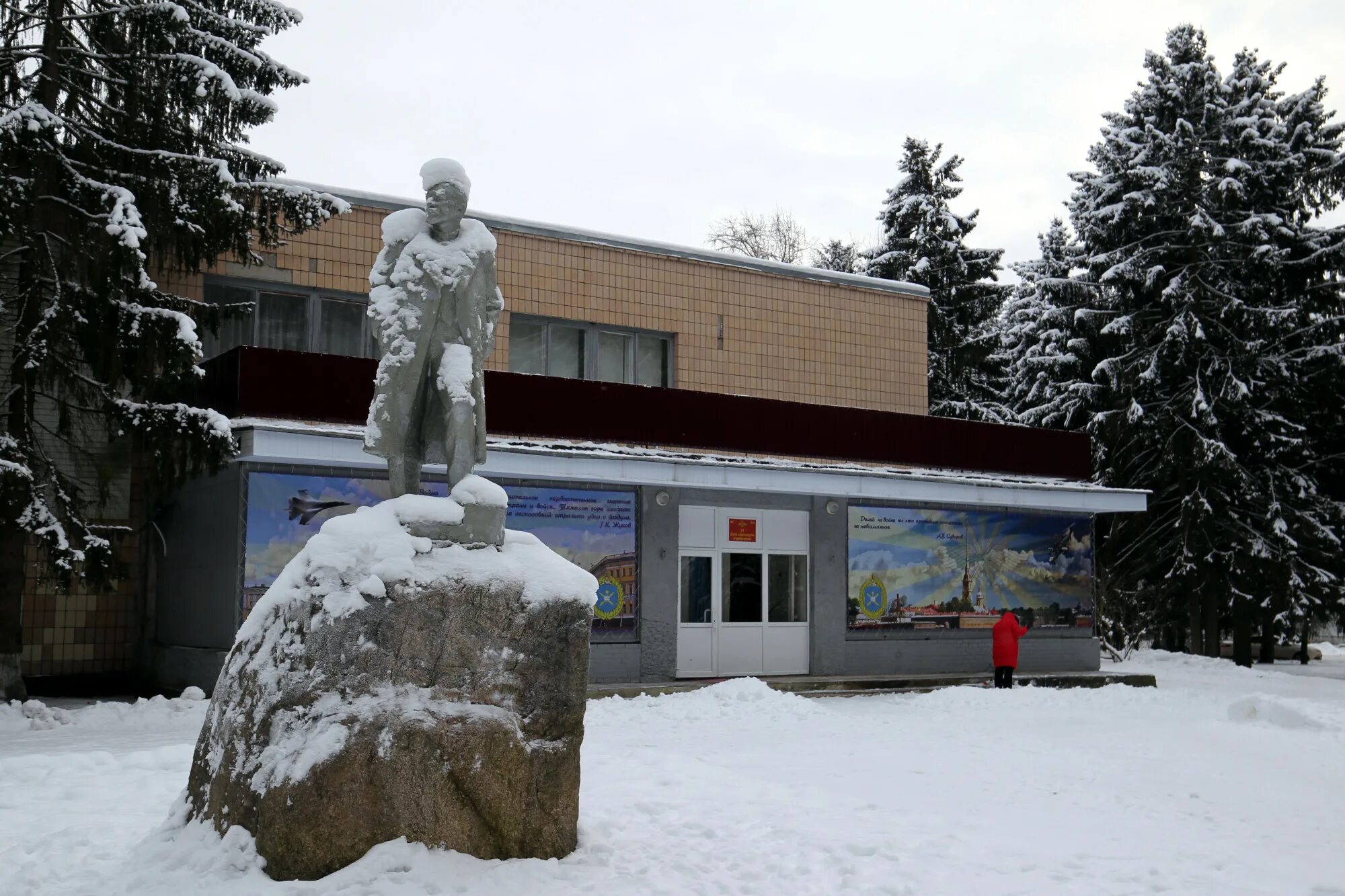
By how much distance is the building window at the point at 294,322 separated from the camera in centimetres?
1820

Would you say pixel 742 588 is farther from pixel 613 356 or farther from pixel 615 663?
pixel 613 356

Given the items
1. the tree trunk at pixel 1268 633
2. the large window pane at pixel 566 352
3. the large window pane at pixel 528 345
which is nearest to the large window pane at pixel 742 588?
the large window pane at pixel 566 352

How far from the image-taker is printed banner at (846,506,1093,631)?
20359mm

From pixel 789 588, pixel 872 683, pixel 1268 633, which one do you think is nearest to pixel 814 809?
pixel 872 683

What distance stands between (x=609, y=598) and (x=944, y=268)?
66.8 ft

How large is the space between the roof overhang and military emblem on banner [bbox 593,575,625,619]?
1454 mm

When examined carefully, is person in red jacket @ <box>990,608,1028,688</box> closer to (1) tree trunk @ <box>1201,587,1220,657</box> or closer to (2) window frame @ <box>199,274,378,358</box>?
(2) window frame @ <box>199,274,378,358</box>

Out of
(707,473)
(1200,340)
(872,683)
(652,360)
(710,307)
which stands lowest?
(872,683)

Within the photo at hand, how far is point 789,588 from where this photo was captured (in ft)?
65.8

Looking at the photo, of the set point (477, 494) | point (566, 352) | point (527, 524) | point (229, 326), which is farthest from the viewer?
point (566, 352)

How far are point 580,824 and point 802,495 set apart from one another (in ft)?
43.6

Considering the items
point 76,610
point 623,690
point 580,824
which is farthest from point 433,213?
point 76,610

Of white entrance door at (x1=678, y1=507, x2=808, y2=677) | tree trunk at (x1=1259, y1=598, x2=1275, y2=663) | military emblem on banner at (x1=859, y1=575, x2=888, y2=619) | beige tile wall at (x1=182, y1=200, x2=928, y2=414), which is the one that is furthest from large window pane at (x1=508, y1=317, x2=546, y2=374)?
tree trunk at (x1=1259, y1=598, x2=1275, y2=663)

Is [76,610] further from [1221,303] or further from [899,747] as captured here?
[1221,303]
